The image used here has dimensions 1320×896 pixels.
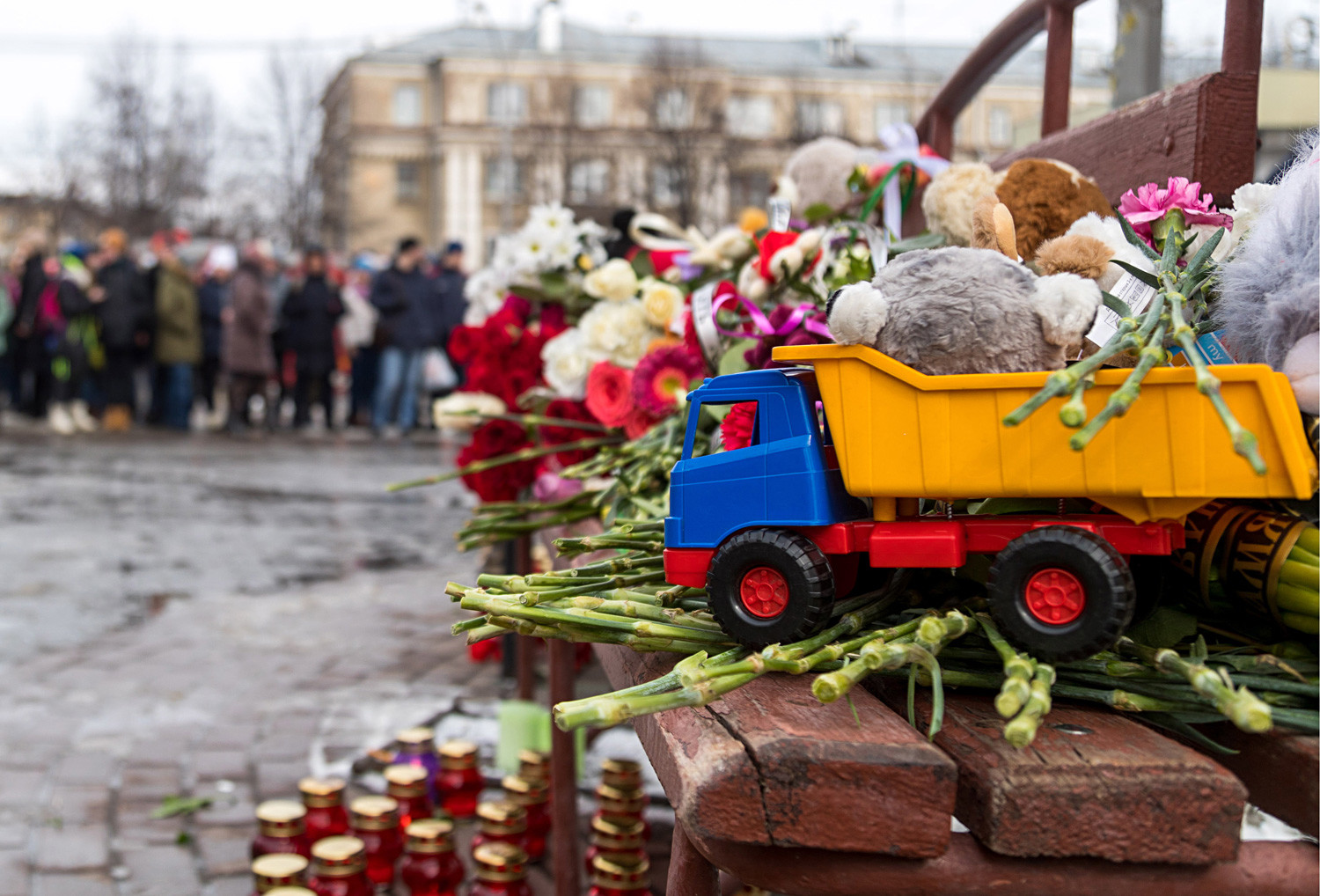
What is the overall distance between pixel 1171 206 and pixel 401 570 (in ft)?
19.1

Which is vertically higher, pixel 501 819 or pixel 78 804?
pixel 501 819

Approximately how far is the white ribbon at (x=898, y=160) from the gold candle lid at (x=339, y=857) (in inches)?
61.5

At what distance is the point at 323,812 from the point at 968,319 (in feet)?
6.91

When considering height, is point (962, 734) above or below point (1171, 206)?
below

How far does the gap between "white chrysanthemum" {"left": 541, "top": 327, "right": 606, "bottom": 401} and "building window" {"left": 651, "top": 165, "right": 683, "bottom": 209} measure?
25.5 m

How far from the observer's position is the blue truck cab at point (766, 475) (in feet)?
3.82

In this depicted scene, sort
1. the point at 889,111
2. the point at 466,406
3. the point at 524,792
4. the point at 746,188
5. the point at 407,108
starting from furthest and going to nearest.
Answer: the point at 407,108, the point at 889,111, the point at 746,188, the point at 466,406, the point at 524,792

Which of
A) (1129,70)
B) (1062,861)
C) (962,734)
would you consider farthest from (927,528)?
(1129,70)

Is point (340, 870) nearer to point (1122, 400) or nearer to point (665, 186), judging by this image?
point (1122, 400)

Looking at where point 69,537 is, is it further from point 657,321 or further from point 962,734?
point 962,734

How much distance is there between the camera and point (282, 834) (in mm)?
2631

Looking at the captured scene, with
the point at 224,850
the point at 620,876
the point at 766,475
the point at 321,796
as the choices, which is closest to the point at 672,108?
the point at 224,850

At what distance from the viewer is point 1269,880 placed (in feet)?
3.07

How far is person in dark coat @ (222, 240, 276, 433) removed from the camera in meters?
13.3
